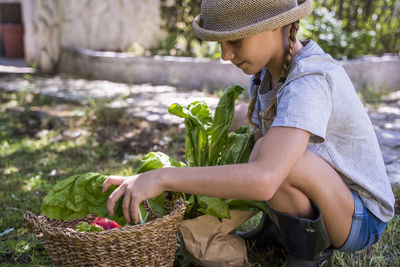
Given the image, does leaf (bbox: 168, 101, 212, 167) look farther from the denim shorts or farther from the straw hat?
the denim shorts

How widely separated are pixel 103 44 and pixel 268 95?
5.74m

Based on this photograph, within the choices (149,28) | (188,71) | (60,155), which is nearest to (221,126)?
(60,155)

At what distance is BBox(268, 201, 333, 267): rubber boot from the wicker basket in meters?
0.42

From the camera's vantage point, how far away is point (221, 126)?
1995 mm

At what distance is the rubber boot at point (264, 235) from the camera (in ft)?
6.78

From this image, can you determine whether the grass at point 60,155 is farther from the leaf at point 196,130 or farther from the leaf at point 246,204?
the leaf at point 196,130

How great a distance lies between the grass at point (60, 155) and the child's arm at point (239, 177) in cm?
66

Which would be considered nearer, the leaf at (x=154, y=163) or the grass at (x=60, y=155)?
the leaf at (x=154, y=163)

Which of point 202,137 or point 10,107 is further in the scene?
point 10,107

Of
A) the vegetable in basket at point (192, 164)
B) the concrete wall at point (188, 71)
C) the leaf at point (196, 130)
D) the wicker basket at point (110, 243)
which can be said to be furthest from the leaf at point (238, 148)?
the concrete wall at point (188, 71)

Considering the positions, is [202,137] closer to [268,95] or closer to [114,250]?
[268,95]

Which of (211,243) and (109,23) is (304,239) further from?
(109,23)

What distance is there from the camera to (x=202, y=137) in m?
2.03

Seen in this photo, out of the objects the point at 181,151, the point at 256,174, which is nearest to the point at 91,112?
the point at 181,151
